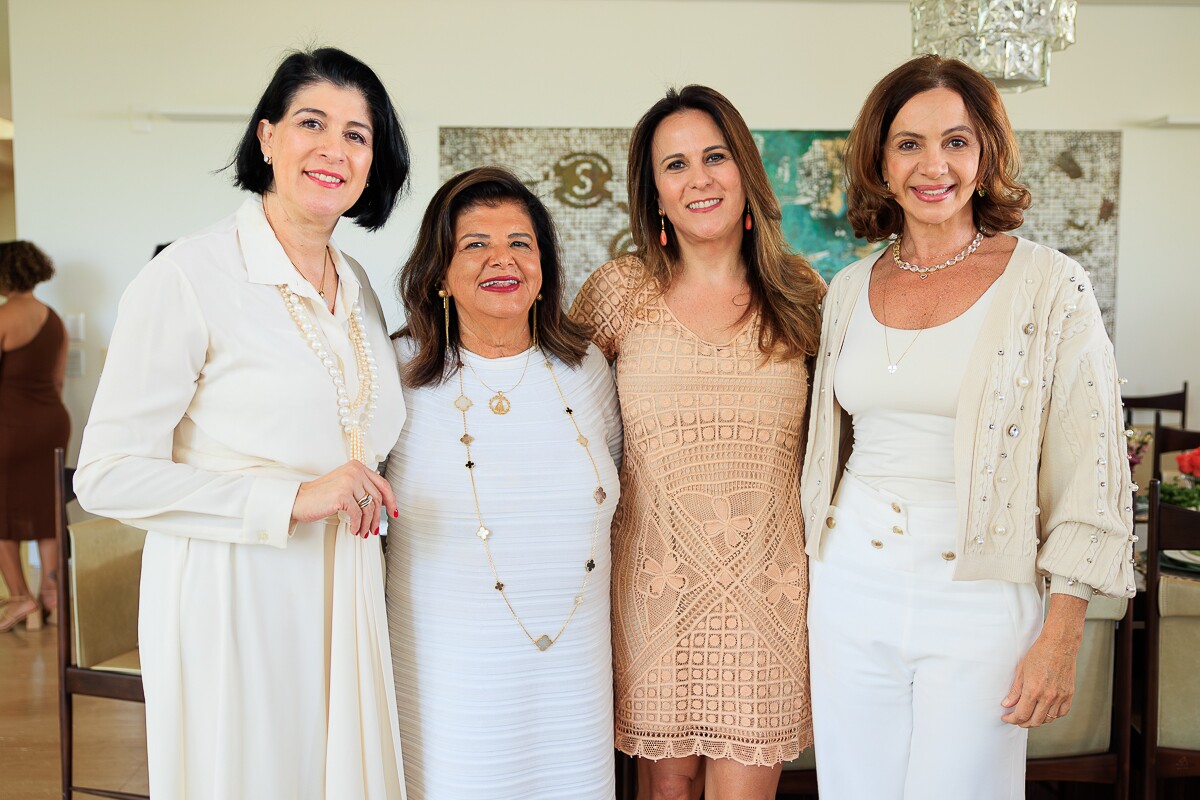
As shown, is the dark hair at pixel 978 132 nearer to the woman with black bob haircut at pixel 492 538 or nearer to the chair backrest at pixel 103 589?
the woman with black bob haircut at pixel 492 538

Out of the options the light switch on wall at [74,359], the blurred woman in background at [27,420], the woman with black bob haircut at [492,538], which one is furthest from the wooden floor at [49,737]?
the woman with black bob haircut at [492,538]

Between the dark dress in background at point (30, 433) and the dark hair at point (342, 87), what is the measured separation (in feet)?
13.5

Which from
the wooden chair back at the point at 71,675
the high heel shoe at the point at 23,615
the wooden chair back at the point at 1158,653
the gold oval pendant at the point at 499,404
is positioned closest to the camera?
the gold oval pendant at the point at 499,404

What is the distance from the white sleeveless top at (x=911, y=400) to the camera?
1616 mm

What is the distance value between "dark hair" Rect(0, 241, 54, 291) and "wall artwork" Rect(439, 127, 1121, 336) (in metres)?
2.25

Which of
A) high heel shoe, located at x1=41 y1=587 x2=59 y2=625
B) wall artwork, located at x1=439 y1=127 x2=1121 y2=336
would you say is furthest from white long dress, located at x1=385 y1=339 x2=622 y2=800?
high heel shoe, located at x1=41 y1=587 x2=59 y2=625

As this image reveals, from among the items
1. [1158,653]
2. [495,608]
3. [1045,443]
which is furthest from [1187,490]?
[495,608]

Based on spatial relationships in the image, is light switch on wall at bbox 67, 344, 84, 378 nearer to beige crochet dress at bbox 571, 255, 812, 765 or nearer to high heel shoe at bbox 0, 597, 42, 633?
high heel shoe at bbox 0, 597, 42, 633

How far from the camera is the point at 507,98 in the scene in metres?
5.61

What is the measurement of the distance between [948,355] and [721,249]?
0.63 m

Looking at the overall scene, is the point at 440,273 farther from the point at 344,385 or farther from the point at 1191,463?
the point at 1191,463

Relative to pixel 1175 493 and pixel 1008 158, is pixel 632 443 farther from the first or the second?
pixel 1175 493

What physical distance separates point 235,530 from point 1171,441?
4141mm

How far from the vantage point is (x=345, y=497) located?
142 cm
